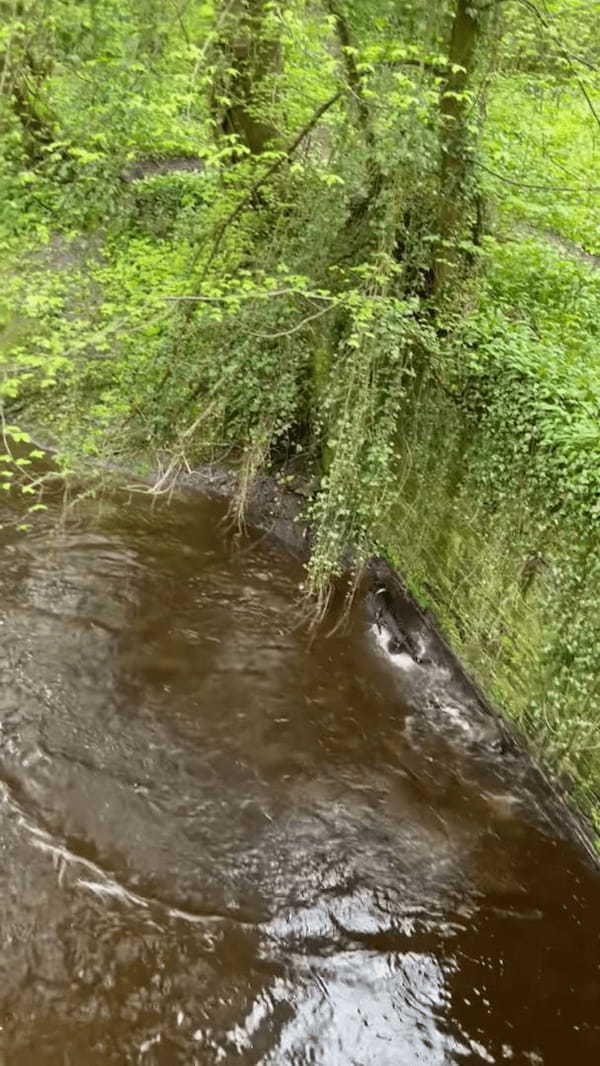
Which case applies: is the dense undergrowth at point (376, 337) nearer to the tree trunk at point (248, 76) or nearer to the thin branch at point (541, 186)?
the thin branch at point (541, 186)

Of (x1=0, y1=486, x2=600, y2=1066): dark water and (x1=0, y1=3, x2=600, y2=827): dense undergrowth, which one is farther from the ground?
(x1=0, y1=3, x2=600, y2=827): dense undergrowth

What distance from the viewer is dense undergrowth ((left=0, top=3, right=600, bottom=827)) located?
17.7ft

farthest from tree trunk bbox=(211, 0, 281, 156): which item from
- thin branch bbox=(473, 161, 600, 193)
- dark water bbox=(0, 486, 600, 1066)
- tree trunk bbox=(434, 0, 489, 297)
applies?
dark water bbox=(0, 486, 600, 1066)

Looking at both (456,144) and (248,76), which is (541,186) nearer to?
(456,144)

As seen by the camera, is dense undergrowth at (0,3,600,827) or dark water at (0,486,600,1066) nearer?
dark water at (0,486,600,1066)

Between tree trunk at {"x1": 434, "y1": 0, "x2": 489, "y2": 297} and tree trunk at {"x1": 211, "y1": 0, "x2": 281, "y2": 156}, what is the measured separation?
1657 mm

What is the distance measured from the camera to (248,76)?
7.57 metres

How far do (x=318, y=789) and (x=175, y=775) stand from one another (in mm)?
969

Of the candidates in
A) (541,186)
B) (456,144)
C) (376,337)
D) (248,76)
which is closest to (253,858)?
(376,337)

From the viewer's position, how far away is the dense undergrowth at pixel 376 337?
5.39m

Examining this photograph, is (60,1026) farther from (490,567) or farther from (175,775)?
(490,567)

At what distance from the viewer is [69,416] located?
7.57 meters

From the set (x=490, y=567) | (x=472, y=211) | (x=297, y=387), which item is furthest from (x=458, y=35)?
(x=490, y=567)

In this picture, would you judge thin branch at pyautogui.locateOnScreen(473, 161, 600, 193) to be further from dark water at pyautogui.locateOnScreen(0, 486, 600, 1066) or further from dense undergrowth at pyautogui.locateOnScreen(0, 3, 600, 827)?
dark water at pyautogui.locateOnScreen(0, 486, 600, 1066)
